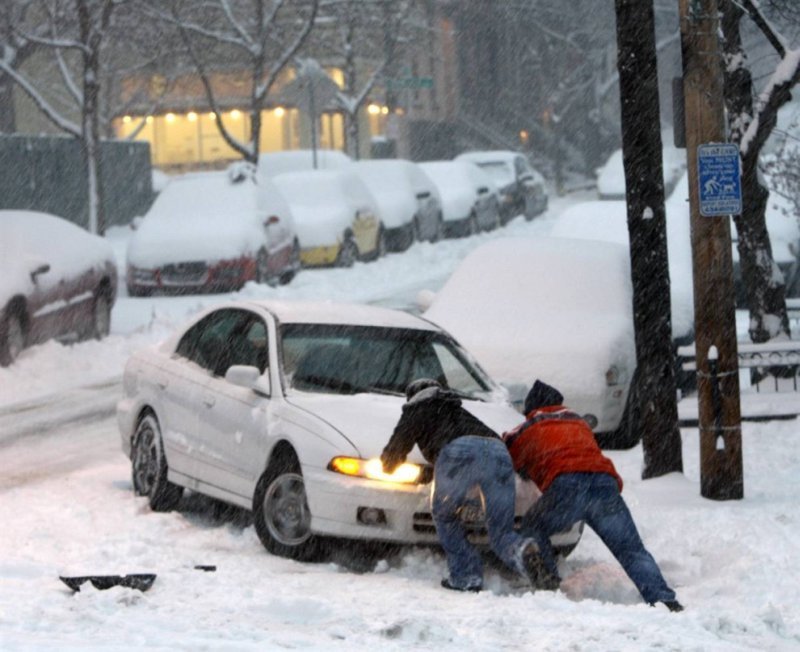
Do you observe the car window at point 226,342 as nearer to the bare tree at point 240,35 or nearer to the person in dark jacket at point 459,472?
the person in dark jacket at point 459,472

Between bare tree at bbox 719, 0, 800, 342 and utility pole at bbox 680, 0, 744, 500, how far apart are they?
9.01ft

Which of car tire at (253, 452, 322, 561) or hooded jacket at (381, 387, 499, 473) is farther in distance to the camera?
car tire at (253, 452, 322, 561)

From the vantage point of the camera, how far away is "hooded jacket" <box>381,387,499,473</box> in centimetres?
842

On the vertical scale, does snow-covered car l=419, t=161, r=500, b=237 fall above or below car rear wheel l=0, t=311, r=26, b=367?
above

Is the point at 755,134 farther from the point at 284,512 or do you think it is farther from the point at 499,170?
the point at 499,170

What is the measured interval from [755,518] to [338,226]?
19.8 m

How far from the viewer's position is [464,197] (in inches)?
1470

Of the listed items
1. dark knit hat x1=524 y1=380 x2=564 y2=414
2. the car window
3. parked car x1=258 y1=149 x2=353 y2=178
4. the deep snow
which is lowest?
the deep snow

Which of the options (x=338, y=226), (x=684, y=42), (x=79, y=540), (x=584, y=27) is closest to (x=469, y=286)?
(x=684, y=42)

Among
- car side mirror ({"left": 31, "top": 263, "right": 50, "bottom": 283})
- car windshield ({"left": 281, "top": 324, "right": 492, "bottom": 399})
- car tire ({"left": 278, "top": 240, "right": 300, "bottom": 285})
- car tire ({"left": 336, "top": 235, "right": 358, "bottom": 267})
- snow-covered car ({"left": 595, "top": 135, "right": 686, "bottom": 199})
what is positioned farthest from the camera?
snow-covered car ({"left": 595, "top": 135, "right": 686, "bottom": 199})

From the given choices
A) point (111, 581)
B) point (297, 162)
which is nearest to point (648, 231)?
point (111, 581)

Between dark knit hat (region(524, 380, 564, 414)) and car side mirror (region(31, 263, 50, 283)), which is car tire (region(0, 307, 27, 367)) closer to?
car side mirror (region(31, 263, 50, 283))

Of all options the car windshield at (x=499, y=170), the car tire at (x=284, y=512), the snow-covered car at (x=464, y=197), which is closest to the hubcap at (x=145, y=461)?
the car tire at (x=284, y=512)

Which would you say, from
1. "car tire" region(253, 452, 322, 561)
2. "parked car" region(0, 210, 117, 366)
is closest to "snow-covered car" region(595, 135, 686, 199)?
"parked car" region(0, 210, 117, 366)
